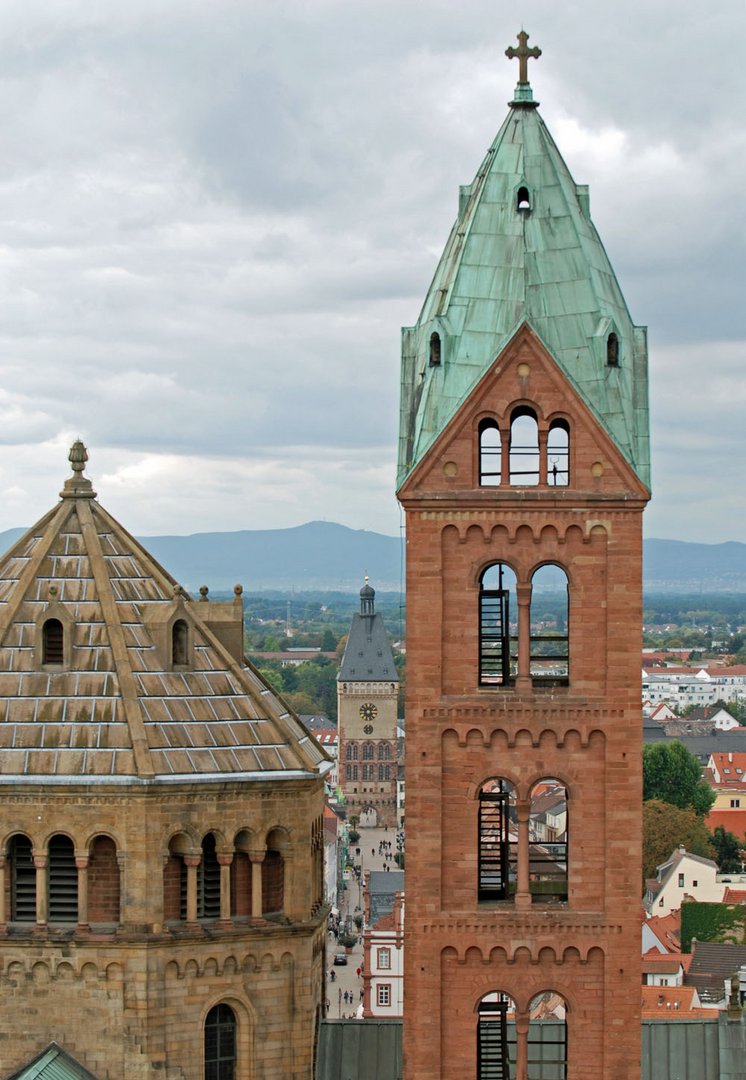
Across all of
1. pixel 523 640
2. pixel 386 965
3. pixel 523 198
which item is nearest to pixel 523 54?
pixel 523 198

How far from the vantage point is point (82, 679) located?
50.2 meters

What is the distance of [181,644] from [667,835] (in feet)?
469

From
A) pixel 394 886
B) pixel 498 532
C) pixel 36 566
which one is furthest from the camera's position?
pixel 394 886

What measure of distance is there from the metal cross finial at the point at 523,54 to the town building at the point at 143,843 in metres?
15.6

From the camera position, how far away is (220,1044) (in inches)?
1961

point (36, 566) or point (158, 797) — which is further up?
point (36, 566)

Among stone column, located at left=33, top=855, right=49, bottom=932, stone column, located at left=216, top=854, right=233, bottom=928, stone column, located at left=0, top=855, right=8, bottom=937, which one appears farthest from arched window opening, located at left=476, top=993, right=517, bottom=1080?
stone column, located at left=0, top=855, right=8, bottom=937

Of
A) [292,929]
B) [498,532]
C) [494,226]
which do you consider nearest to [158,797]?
[292,929]

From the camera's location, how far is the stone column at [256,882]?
5000cm

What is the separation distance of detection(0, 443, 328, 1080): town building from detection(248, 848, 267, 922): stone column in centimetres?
5

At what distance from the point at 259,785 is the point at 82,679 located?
5.09m

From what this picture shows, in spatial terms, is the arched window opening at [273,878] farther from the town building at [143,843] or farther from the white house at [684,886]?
the white house at [684,886]

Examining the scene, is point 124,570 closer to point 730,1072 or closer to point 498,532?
point 498,532

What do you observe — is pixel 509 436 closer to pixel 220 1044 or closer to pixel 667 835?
pixel 220 1044
